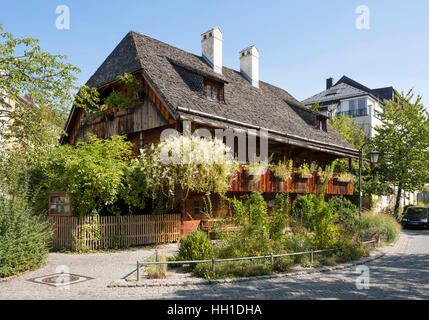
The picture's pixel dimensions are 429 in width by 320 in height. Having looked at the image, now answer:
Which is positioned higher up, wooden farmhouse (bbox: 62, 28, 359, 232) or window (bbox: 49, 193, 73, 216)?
wooden farmhouse (bbox: 62, 28, 359, 232)

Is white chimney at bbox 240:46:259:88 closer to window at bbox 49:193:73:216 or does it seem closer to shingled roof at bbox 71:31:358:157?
shingled roof at bbox 71:31:358:157

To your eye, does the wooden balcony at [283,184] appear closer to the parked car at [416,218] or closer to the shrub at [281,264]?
the shrub at [281,264]

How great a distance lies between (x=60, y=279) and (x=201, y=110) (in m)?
10.2

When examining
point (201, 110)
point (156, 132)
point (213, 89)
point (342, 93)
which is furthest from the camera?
point (342, 93)

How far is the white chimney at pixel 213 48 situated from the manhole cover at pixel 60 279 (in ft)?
56.0

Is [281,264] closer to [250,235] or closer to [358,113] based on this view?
[250,235]

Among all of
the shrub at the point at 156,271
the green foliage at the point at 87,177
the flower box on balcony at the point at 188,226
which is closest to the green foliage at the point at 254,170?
the flower box on balcony at the point at 188,226

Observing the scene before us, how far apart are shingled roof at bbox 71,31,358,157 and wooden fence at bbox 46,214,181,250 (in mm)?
4579

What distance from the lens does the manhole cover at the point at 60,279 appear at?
318 inches

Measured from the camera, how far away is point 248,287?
26.2 ft

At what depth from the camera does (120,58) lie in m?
19.8

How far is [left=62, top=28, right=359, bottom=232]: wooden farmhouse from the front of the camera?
16547mm

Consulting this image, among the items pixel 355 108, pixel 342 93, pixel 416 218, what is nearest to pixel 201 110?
pixel 416 218

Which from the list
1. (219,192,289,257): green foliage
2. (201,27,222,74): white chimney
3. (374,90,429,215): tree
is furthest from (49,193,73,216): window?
(374,90,429,215): tree
